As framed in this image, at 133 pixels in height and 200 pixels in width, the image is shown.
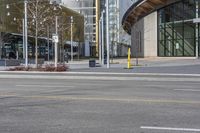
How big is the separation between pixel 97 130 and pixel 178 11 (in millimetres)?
67201

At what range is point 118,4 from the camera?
11250cm

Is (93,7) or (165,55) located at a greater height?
(93,7)

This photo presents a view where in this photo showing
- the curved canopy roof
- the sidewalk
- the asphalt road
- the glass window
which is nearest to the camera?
the asphalt road

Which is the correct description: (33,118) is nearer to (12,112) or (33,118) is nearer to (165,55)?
(12,112)

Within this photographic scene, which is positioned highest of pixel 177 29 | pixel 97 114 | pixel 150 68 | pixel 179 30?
pixel 177 29

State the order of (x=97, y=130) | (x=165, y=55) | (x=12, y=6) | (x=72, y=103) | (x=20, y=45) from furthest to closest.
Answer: (x=20, y=45) → (x=12, y=6) → (x=165, y=55) → (x=72, y=103) → (x=97, y=130)

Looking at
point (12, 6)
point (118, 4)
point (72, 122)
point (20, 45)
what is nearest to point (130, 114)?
point (72, 122)

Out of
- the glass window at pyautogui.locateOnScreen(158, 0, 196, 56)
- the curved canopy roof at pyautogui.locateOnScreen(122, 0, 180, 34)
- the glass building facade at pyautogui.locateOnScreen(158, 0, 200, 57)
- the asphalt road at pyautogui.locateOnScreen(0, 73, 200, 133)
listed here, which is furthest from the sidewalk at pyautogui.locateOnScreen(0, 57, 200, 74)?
the curved canopy roof at pyautogui.locateOnScreen(122, 0, 180, 34)

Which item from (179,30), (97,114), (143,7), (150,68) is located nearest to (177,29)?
(179,30)

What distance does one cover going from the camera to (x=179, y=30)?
7444cm

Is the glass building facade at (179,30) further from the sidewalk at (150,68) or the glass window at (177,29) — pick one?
the sidewalk at (150,68)

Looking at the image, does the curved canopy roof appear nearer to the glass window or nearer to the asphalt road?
the glass window

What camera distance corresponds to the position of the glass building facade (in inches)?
2847

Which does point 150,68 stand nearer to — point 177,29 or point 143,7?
point 177,29
